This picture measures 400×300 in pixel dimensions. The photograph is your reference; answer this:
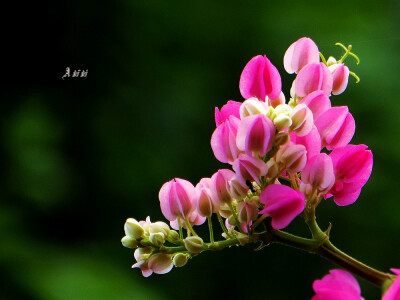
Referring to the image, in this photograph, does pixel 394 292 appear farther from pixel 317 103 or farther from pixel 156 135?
pixel 156 135

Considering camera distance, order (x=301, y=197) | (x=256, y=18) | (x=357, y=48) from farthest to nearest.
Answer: (x=256, y=18) < (x=357, y=48) < (x=301, y=197)

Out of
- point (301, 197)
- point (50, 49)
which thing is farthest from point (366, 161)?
point (50, 49)

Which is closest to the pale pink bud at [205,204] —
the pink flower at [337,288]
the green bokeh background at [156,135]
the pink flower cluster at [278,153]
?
the pink flower cluster at [278,153]

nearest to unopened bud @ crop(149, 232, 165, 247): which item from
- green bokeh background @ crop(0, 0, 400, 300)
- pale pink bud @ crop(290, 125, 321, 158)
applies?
pale pink bud @ crop(290, 125, 321, 158)

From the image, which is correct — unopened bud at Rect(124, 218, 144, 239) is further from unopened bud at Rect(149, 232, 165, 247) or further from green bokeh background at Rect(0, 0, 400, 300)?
green bokeh background at Rect(0, 0, 400, 300)

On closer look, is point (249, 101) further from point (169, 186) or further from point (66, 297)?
point (66, 297)

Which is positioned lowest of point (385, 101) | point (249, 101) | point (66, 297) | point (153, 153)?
point (66, 297)
